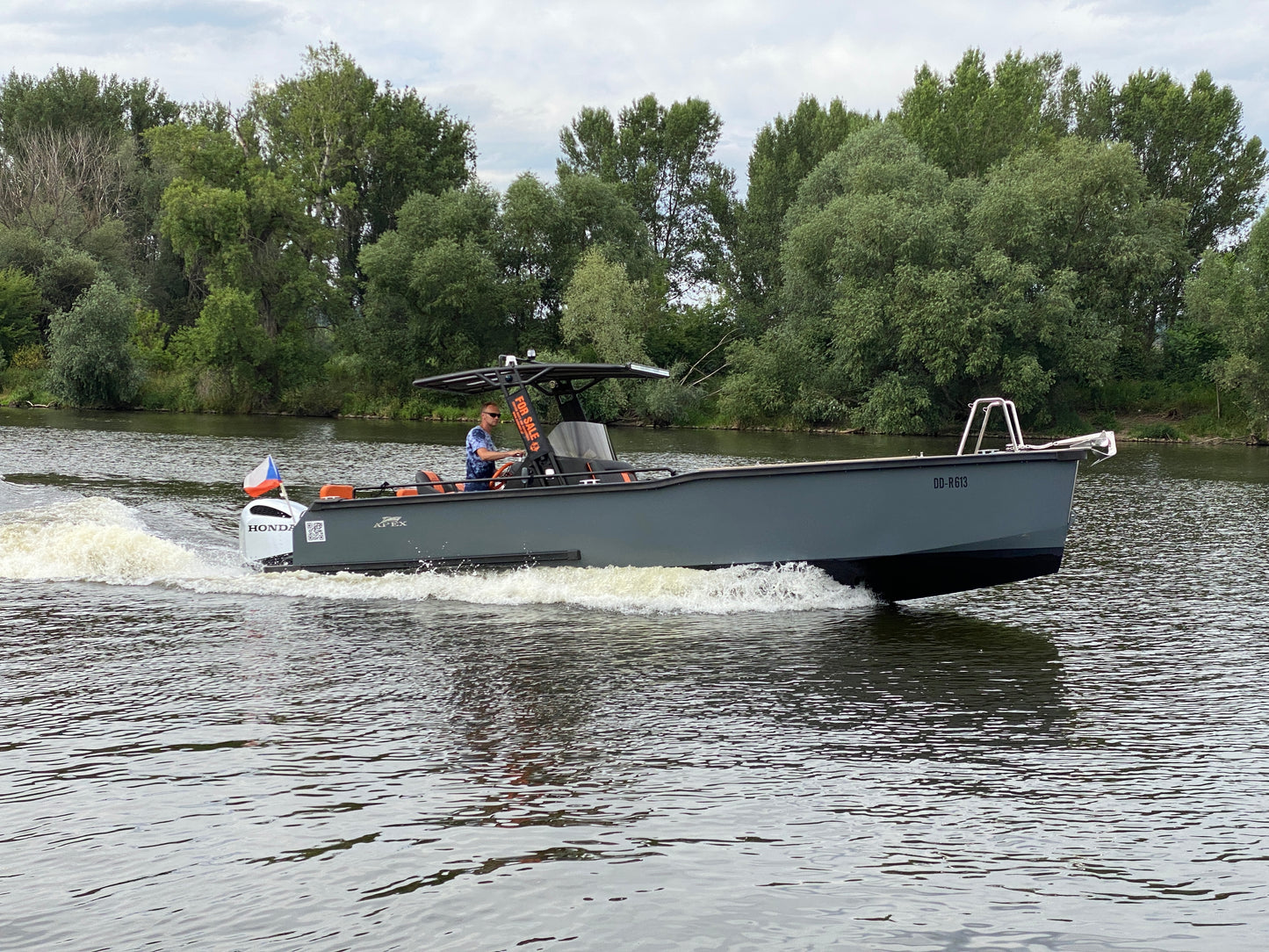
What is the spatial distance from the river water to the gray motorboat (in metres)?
0.30

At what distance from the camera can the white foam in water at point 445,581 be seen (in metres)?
10.6

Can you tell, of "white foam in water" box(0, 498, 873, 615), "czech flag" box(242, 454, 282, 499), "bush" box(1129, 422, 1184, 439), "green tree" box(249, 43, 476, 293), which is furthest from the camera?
"green tree" box(249, 43, 476, 293)

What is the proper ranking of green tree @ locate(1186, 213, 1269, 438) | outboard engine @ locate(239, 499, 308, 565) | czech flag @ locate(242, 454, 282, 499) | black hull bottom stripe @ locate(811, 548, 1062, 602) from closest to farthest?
black hull bottom stripe @ locate(811, 548, 1062, 602), outboard engine @ locate(239, 499, 308, 565), czech flag @ locate(242, 454, 282, 499), green tree @ locate(1186, 213, 1269, 438)

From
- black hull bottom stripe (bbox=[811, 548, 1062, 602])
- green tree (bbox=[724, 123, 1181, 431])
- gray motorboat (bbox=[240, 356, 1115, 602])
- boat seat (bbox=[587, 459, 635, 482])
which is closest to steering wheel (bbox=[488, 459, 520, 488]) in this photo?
gray motorboat (bbox=[240, 356, 1115, 602])

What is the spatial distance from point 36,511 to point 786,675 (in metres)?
13.3

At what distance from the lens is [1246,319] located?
41375 mm

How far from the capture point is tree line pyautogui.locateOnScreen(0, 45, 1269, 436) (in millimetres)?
43969

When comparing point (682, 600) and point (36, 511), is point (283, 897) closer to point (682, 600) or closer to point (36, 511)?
point (682, 600)

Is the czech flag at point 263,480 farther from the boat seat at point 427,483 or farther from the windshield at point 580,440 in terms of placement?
the windshield at point 580,440

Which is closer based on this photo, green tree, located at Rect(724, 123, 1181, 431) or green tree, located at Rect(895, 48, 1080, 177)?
green tree, located at Rect(724, 123, 1181, 431)

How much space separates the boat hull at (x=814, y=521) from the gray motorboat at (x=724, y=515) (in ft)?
0.04

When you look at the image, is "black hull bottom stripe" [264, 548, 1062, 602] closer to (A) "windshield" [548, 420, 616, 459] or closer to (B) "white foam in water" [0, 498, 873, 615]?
(B) "white foam in water" [0, 498, 873, 615]

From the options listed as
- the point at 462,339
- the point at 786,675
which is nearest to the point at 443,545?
the point at 786,675

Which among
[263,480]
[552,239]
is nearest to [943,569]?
[263,480]
